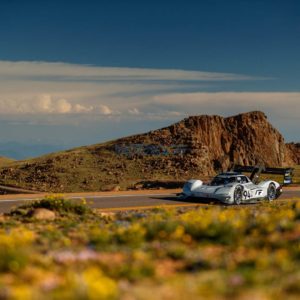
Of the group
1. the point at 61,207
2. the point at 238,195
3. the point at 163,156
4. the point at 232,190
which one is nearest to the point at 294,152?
the point at 163,156

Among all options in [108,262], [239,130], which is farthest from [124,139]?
[108,262]

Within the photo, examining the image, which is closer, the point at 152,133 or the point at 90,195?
the point at 90,195

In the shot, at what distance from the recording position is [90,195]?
1013 inches

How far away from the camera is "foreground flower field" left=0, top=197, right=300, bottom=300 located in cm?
601

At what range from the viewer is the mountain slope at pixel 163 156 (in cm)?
5497

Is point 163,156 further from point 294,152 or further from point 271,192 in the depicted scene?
point 271,192

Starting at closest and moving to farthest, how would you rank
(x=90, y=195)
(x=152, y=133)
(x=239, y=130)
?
(x=90, y=195), (x=152, y=133), (x=239, y=130)

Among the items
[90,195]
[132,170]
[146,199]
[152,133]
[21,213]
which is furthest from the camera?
[152,133]

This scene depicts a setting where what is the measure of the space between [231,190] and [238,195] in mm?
464

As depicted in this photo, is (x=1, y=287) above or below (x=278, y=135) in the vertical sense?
below

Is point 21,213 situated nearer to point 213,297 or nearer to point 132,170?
point 213,297

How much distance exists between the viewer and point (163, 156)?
60.7 m

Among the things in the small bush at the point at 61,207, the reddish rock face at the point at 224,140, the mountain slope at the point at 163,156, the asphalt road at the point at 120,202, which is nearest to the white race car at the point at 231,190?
the asphalt road at the point at 120,202

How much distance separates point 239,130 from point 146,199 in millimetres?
49657
